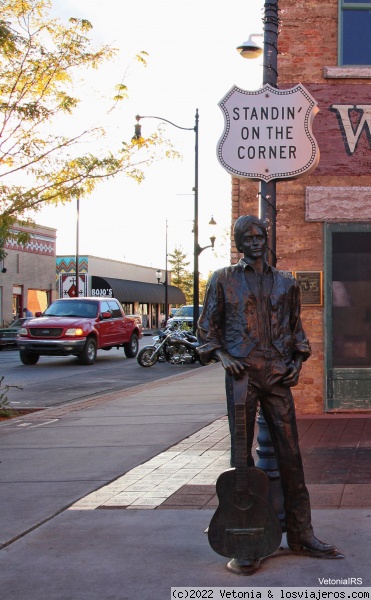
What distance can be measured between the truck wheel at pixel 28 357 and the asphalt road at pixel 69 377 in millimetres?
191

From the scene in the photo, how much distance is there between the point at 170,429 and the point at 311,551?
5406mm

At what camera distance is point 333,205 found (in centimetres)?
1066

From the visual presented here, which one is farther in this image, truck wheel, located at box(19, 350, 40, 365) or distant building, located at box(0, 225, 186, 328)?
distant building, located at box(0, 225, 186, 328)

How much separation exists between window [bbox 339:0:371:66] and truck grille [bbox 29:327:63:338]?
1362cm

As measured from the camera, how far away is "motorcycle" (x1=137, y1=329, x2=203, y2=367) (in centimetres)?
2278

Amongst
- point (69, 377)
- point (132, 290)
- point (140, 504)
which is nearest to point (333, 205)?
point (140, 504)

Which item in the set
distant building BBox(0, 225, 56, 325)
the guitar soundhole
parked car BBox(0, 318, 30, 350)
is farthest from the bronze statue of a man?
distant building BBox(0, 225, 56, 325)

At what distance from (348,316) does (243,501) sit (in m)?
6.66

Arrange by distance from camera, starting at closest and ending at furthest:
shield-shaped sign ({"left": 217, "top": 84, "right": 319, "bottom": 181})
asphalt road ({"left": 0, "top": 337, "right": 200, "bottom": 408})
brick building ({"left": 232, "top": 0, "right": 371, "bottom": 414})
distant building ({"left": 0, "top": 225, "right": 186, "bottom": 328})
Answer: shield-shaped sign ({"left": 217, "top": 84, "right": 319, "bottom": 181}) → brick building ({"left": 232, "top": 0, "right": 371, "bottom": 414}) → asphalt road ({"left": 0, "top": 337, "right": 200, "bottom": 408}) → distant building ({"left": 0, "top": 225, "right": 186, "bottom": 328})

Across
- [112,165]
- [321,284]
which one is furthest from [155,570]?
[112,165]

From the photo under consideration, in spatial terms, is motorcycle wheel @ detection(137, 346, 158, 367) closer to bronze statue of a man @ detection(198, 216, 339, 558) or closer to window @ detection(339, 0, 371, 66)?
window @ detection(339, 0, 371, 66)

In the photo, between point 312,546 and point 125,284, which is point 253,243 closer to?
point 312,546

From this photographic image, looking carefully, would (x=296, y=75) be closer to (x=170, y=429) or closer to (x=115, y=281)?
(x=170, y=429)

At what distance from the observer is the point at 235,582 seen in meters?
4.39
